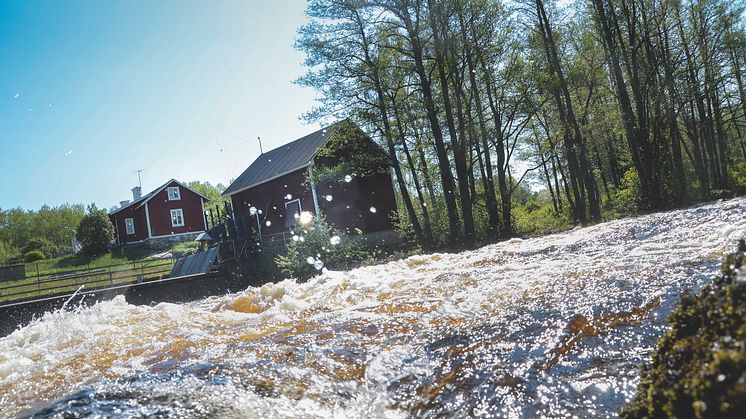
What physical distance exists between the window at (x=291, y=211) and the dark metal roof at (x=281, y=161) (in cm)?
165

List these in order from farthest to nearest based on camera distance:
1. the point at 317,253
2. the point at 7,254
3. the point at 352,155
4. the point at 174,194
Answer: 1. the point at 7,254
2. the point at 174,194
3. the point at 352,155
4. the point at 317,253

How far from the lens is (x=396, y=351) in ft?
9.30

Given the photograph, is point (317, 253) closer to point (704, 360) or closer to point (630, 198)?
point (630, 198)

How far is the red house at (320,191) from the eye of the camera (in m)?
18.8

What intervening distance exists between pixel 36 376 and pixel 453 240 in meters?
14.0

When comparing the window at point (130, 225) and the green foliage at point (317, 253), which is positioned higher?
the window at point (130, 225)

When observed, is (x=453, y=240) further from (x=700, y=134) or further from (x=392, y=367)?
(x=700, y=134)

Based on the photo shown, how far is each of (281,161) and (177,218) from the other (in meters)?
18.8

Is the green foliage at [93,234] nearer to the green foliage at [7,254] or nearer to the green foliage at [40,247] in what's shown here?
the green foliage at [7,254]

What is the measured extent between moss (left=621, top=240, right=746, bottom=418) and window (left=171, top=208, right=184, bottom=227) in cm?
4282

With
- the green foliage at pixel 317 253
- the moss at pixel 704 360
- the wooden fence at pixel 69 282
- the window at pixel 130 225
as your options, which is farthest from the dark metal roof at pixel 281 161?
the moss at pixel 704 360

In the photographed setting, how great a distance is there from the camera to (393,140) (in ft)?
59.5

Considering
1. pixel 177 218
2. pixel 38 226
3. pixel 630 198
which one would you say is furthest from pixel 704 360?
pixel 38 226

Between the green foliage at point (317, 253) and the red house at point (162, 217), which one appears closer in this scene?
the green foliage at point (317, 253)
